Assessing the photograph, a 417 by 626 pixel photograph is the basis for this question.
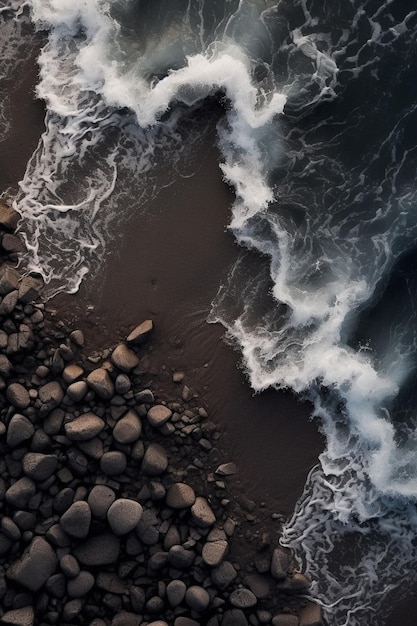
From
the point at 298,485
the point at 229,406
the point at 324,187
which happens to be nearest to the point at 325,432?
the point at 298,485

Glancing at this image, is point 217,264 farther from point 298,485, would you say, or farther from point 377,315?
point 298,485

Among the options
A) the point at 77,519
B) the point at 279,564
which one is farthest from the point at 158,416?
Answer: the point at 279,564

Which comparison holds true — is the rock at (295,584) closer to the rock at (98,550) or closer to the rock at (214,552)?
the rock at (214,552)

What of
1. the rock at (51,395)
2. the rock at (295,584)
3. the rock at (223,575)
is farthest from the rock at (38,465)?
the rock at (295,584)

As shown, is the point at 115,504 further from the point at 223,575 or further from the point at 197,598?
the point at 223,575

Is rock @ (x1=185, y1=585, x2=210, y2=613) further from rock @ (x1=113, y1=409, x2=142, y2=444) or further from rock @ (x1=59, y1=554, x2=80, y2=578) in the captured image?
rock @ (x1=113, y1=409, x2=142, y2=444)
